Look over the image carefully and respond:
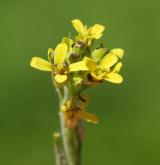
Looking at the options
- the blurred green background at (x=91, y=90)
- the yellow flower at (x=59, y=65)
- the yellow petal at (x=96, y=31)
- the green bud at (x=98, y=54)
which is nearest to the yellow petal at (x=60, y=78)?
the yellow flower at (x=59, y=65)

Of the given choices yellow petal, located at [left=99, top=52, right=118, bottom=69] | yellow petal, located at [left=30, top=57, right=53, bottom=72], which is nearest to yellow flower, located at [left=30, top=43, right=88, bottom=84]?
yellow petal, located at [left=30, top=57, right=53, bottom=72]

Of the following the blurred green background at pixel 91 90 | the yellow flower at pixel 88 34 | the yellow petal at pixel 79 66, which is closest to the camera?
the yellow petal at pixel 79 66

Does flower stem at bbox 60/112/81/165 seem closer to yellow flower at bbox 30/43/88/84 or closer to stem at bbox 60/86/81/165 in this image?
stem at bbox 60/86/81/165

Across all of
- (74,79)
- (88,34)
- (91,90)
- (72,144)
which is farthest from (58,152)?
(91,90)

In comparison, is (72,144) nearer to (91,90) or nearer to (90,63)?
(90,63)

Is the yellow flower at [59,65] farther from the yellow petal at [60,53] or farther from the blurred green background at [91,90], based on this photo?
the blurred green background at [91,90]
